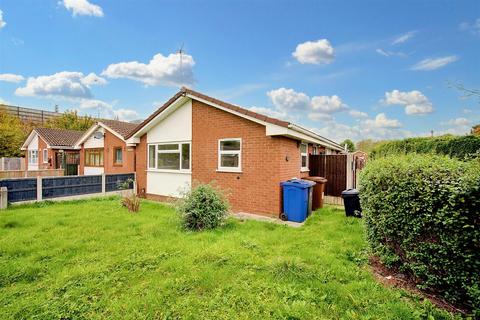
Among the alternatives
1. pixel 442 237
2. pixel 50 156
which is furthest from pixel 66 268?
pixel 50 156

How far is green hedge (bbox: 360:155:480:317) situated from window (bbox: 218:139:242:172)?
18.4 ft

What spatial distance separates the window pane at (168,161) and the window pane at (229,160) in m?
2.81

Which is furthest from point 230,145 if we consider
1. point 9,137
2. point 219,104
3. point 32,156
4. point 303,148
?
point 9,137

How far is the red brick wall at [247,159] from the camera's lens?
8.54 m

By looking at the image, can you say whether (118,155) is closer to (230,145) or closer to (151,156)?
(151,156)

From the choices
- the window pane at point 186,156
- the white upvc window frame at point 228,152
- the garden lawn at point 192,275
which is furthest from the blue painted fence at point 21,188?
Result: the white upvc window frame at point 228,152

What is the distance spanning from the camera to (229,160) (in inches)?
385

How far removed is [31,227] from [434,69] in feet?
54.6

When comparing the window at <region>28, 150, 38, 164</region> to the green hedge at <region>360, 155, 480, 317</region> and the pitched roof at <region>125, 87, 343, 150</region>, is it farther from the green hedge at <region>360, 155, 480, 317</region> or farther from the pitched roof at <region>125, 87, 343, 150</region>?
the green hedge at <region>360, 155, 480, 317</region>

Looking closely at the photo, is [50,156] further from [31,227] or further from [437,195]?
[437,195]

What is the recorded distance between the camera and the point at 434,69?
1076 cm

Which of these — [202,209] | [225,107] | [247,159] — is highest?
[225,107]

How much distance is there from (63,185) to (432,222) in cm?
1425

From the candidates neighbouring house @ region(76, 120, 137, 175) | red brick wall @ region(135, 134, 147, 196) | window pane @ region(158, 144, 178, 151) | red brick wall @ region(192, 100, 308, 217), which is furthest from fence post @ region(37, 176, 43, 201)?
red brick wall @ region(192, 100, 308, 217)
